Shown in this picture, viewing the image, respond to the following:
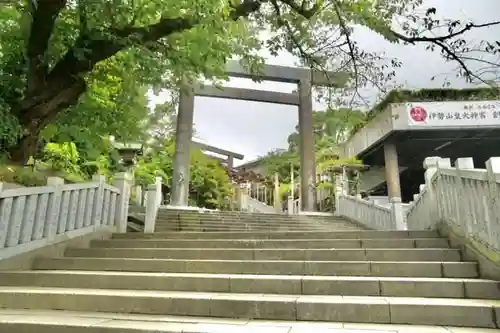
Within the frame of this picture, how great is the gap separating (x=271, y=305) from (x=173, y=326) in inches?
31.0

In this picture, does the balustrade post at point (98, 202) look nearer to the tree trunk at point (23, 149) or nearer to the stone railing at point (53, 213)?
the stone railing at point (53, 213)

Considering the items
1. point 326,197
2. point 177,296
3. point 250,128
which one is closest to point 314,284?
point 177,296

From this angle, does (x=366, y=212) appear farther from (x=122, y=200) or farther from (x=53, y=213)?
(x=53, y=213)

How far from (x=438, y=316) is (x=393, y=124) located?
10.7 metres

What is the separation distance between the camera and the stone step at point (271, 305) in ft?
8.63

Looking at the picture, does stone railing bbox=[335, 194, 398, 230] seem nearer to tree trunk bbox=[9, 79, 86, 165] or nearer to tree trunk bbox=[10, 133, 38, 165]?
tree trunk bbox=[9, 79, 86, 165]

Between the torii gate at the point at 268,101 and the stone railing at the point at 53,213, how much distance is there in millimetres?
5037

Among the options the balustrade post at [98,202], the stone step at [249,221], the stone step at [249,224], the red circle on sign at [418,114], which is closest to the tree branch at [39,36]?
the balustrade post at [98,202]

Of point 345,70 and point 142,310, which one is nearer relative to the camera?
point 142,310

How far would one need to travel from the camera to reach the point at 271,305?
286cm

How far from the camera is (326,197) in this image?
14.5 metres

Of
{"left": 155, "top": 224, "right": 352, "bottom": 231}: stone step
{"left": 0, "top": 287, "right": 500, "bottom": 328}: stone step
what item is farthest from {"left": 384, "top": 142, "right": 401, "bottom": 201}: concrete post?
{"left": 0, "top": 287, "right": 500, "bottom": 328}: stone step

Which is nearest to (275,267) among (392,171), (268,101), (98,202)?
(98,202)

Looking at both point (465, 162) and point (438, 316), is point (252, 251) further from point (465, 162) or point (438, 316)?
point (465, 162)
